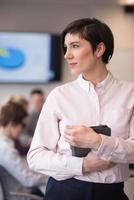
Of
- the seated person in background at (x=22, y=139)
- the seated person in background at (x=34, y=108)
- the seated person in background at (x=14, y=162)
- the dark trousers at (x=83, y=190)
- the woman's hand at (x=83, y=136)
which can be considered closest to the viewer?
the woman's hand at (x=83, y=136)

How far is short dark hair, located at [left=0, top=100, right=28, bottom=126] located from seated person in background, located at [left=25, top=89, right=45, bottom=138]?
1.12m

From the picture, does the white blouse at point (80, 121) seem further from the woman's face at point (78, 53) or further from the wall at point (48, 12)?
the wall at point (48, 12)

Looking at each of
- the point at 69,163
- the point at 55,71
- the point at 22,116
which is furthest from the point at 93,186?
the point at 55,71

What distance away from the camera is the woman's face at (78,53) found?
127cm

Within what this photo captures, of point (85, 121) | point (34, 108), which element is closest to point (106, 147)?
point (85, 121)

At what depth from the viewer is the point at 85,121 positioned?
1.27 metres

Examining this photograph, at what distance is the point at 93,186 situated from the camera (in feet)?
4.14

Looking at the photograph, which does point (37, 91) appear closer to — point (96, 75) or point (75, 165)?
point (96, 75)

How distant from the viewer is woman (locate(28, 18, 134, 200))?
1243 mm

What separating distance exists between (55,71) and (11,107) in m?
2.17

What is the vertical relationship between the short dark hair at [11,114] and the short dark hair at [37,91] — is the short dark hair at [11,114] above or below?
above

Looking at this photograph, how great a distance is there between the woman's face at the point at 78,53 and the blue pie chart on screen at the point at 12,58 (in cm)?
389

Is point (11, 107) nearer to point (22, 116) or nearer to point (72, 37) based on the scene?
point (22, 116)

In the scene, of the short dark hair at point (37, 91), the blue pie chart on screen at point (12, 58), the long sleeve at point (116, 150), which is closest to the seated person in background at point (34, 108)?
the short dark hair at point (37, 91)
